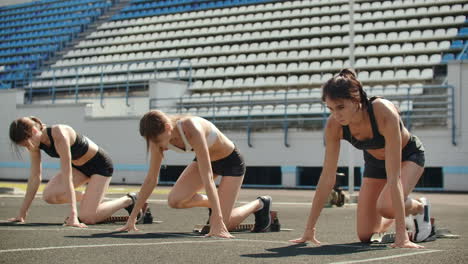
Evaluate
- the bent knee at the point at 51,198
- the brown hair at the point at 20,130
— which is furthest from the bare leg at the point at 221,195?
→ the bent knee at the point at 51,198

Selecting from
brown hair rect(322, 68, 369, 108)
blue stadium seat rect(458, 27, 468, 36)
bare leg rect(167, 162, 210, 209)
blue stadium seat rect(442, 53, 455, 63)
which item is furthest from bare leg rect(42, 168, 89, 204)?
blue stadium seat rect(458, 27, 468, 36)

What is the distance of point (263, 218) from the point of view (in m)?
7.05

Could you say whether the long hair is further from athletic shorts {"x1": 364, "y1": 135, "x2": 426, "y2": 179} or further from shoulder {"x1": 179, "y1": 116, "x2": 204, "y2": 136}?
athletic shorts {"x1": 364, "y1": 135, "x2": 426, "y2": 179}

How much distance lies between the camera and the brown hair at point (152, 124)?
559 centimetres

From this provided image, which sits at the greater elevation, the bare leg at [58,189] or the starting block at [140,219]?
the bare leg at [58,189]

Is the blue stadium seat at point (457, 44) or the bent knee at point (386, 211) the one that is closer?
the bent knee at point (386, 211)

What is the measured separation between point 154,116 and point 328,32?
22805 millimetres

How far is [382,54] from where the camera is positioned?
1003 inches

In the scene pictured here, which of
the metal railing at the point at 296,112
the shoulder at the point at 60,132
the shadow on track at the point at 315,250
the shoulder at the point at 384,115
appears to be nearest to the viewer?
the shadow on track at the point at 315,250

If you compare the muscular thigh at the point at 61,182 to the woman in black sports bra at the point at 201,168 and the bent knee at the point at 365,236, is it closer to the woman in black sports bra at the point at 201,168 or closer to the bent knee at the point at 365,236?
the woman in black sports bra at the point at 201,168

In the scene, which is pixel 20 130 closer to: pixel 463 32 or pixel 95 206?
pixel 95 206

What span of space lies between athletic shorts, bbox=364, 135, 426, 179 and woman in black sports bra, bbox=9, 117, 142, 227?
2.84 meters

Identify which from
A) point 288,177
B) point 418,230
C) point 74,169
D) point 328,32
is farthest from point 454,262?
point 328,32

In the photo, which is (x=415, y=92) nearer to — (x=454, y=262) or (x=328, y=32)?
(x=328, y=32)
